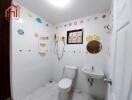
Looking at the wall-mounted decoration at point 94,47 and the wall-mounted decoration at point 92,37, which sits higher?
the wall-mounted decoration at point 92,37

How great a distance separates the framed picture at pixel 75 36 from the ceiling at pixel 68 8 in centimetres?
40

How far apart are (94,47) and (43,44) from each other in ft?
4.77

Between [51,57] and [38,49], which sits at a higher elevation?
[38,49]

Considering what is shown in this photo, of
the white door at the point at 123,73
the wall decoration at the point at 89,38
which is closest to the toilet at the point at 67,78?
the wall decoration at the point at 89,38

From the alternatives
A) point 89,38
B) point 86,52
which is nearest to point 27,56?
point 86,52

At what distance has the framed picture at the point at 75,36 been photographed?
8.41ft

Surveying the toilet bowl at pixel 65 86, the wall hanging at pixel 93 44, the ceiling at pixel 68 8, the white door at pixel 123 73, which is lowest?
the toilet bowl at pixel 65 86

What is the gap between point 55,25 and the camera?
3092 millimetres

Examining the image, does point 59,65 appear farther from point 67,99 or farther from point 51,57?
point 67,99

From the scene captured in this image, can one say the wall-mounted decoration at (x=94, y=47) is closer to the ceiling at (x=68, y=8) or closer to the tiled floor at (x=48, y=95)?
the ceiling at (x=68, y=8)

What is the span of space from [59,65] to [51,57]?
0.38 metres

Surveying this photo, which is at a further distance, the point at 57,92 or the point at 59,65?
the point at 59,65

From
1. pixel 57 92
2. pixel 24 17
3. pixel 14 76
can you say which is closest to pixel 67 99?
pixel 57 92

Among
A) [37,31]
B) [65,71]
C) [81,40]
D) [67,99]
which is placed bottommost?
[67,99]
